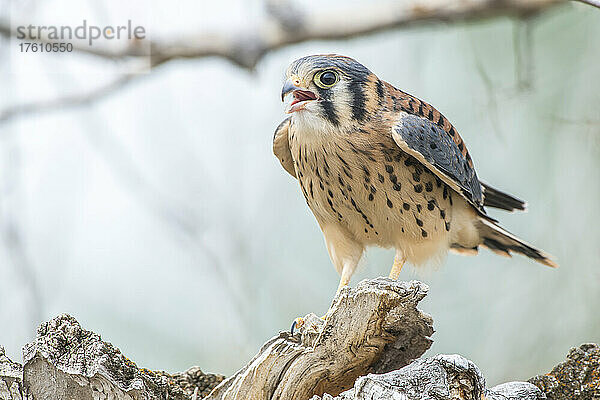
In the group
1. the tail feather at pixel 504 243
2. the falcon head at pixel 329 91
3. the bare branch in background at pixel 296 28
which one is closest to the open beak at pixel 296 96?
the falcon head at pixel 329 91

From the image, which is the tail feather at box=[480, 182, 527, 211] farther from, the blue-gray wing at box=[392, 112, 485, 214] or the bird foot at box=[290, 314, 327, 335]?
the bird foot at box=[290, 314, 327, 335]

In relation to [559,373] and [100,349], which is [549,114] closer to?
[559,373]

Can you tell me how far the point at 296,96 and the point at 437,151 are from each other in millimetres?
440

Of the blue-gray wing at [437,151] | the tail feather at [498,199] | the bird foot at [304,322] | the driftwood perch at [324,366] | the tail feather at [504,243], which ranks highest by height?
the tail feather at [498,199]

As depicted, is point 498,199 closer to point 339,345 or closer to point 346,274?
point 346,274

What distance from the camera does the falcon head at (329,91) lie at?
1650 mm

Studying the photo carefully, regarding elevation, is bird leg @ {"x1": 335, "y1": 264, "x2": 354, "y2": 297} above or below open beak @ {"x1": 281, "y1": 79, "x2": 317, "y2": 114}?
below

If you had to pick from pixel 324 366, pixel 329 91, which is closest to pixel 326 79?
pixel 329 91

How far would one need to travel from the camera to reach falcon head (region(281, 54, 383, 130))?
165cm

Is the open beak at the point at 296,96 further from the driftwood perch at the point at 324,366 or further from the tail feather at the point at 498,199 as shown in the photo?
the tail feather at the point at 498,199

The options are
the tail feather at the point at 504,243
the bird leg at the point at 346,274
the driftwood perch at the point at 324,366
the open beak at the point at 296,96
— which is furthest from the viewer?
the tail feather at the point at 504,243

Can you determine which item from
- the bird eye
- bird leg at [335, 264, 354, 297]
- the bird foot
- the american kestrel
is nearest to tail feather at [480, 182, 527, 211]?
the american kestrel

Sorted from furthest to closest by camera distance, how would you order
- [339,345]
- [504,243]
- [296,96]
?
[504,243] < [296,96] < [339,345]

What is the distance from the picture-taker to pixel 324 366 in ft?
4.41
